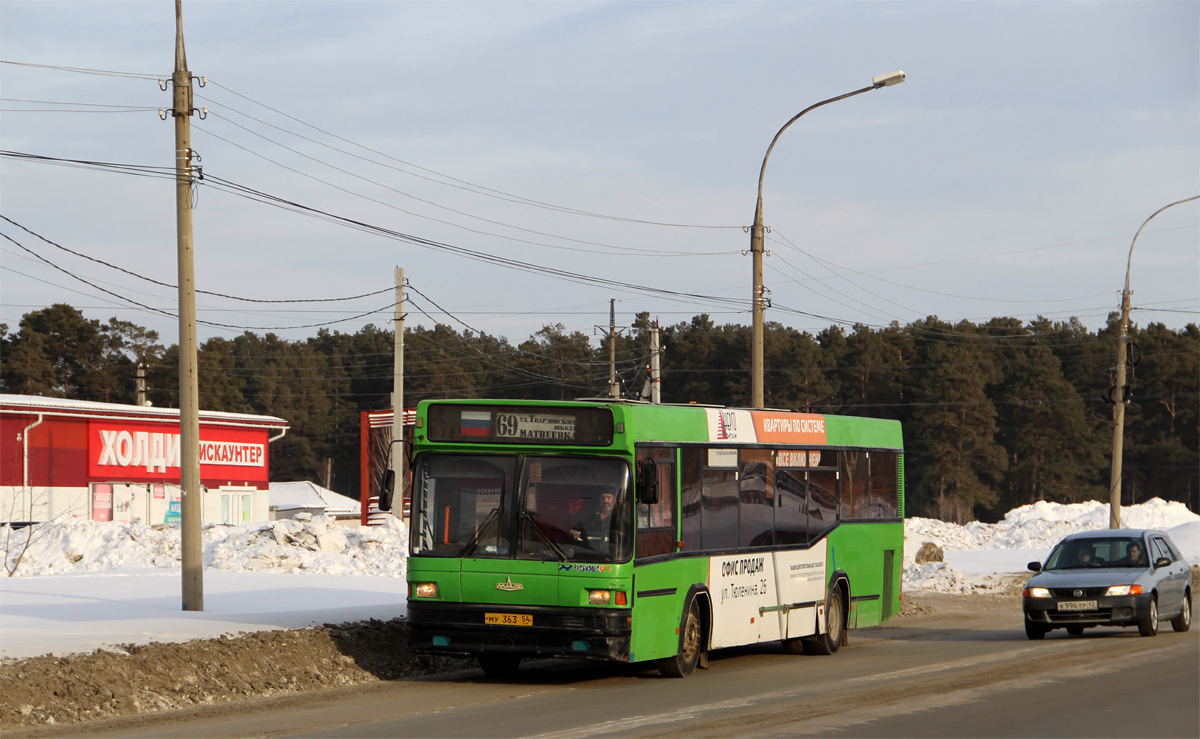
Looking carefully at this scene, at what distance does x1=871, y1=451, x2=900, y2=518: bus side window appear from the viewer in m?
19.6

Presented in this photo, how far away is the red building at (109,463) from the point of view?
47750 mm

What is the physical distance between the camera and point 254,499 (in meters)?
56.8

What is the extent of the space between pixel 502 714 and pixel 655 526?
3.18 m

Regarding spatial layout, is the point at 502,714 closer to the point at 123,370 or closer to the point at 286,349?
the point at 123,370

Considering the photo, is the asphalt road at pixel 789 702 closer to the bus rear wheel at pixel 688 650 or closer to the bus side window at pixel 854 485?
the bus rear wheel at pixel 688 650

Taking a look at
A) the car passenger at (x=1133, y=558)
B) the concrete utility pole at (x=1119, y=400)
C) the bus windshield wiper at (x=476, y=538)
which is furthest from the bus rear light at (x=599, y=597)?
the concrete utility pole at (x=1119, y=400)

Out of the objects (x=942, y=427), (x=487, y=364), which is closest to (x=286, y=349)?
(x=487, y=364)

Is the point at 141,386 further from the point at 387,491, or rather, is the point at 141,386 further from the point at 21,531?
the point at 387,491

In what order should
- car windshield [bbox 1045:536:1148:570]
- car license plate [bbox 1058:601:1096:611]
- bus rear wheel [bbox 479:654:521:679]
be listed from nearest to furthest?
1. bus rear wheel [bbox 479:654:521:679]
2. car license plate [bbox 1058:601:1096:611]
3. car windshield [bbox 1045:536:1148:570]

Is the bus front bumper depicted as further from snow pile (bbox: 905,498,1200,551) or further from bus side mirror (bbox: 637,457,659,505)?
snow pile (bbox: 905,498,1200,551)

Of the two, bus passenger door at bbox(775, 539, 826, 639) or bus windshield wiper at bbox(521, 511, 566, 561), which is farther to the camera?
bus passenger door at bbox(775, 539, 826, 639)

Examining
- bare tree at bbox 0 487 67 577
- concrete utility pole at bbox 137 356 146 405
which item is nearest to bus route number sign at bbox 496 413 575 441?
bare tree at bbox 0 487 67 577

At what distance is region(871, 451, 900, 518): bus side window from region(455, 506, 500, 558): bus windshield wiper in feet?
24.5

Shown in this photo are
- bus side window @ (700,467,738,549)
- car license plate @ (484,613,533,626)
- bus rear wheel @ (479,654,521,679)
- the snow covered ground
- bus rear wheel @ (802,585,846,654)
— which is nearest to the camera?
car license plate @ (484,613,533,626)
